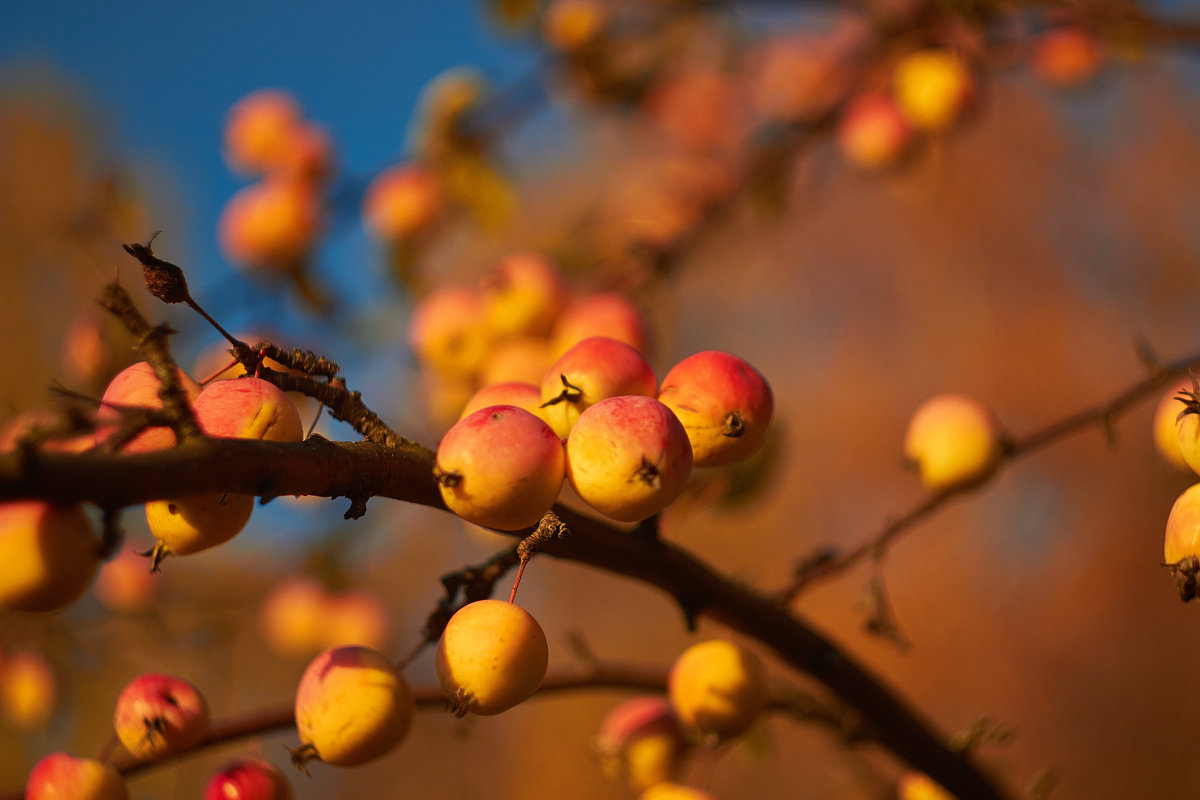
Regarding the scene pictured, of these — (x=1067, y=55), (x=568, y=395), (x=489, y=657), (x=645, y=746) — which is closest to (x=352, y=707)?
(x=489, y=657)

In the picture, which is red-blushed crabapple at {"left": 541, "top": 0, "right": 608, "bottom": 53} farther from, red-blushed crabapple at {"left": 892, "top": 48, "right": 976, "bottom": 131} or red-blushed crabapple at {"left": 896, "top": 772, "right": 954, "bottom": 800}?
red-blushed crabapple at {"left": 896, "top": 772, "right": 954, "bottom": 800}

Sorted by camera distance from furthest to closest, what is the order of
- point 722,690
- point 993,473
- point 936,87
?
1. point 936,87
2. point 993,473
3. point 722,690

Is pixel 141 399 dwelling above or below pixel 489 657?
above

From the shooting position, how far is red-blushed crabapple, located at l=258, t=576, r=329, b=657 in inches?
43.3

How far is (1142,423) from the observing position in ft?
6.42

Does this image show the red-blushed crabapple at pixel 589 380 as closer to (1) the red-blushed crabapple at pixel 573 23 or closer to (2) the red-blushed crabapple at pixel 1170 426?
(2) the red-blushed crabapple at pixel 1170 426

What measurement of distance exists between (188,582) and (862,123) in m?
1.58

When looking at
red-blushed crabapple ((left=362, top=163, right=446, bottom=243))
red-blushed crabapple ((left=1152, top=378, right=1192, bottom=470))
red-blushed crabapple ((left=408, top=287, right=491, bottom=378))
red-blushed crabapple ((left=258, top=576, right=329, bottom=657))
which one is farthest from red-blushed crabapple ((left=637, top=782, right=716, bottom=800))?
red-blushed crabapple ((left=362, top=163, right=446, bottom=243))

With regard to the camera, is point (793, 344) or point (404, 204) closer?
point (404, 204)

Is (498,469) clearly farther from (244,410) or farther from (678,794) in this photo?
(678,794)

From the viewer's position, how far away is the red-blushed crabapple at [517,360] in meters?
0.80

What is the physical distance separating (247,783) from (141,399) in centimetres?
24

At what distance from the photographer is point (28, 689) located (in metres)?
0.93

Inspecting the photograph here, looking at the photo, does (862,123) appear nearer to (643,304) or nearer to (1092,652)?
(643,304)
